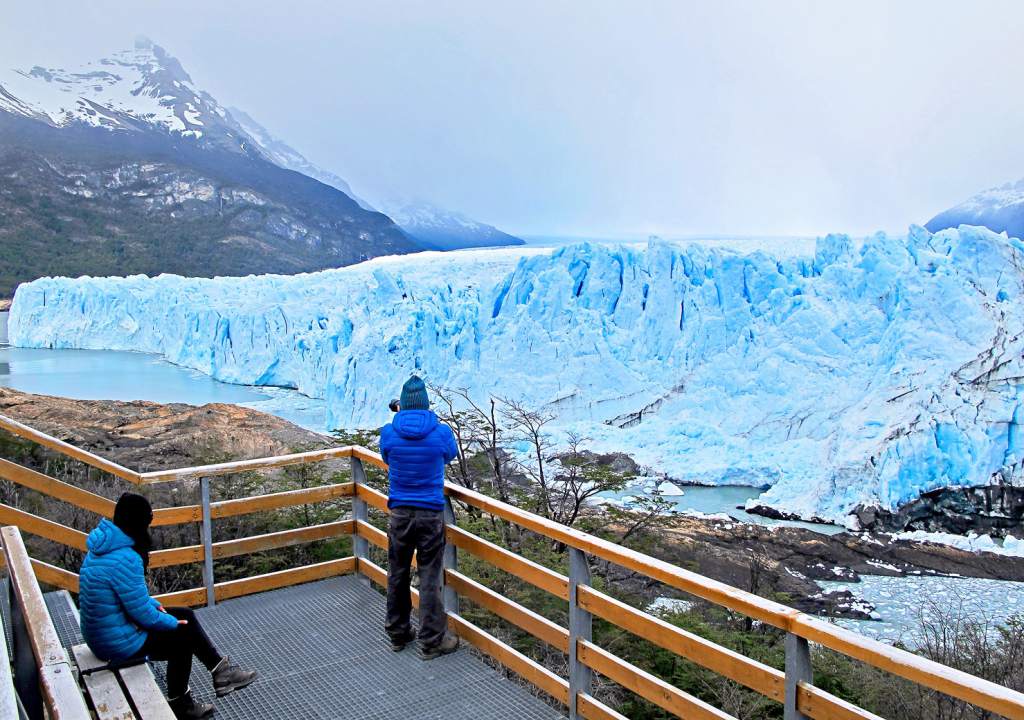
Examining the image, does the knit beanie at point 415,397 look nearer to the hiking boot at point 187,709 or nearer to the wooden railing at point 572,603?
the wooden railing at point 572,603

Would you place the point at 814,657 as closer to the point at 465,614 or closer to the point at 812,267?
the point at 465,614

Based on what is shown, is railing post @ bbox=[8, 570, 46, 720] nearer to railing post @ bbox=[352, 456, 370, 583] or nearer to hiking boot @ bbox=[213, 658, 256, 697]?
hiking boot @ bbox=[213, 658, 256, 697]

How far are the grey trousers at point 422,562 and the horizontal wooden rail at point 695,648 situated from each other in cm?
76

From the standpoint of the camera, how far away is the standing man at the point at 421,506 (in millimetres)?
3002

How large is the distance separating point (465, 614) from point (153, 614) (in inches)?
91.6

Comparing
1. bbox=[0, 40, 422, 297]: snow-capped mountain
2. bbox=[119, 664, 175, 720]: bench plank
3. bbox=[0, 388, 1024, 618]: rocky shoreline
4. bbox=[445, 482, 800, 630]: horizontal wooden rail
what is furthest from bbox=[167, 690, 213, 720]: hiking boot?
bbox=[0, 40, 422, 297]: snow-capped mountain

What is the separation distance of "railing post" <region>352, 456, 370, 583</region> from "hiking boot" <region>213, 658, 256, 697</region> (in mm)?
1041

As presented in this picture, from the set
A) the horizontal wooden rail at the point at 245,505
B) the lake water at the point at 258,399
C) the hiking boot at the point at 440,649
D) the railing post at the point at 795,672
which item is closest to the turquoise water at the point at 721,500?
the lake water at the point at 258,399

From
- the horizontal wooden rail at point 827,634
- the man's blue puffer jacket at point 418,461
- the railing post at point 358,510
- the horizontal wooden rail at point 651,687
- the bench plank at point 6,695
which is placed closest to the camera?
the bench plank at point 6,695

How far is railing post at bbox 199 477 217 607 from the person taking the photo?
3.51 metres

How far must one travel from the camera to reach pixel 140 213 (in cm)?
6425

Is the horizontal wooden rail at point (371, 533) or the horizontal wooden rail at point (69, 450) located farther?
the horizontal wooden rail at point (371, 533)

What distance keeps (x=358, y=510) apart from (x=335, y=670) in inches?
39.3

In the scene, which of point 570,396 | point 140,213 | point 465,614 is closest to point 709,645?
point 465,614
